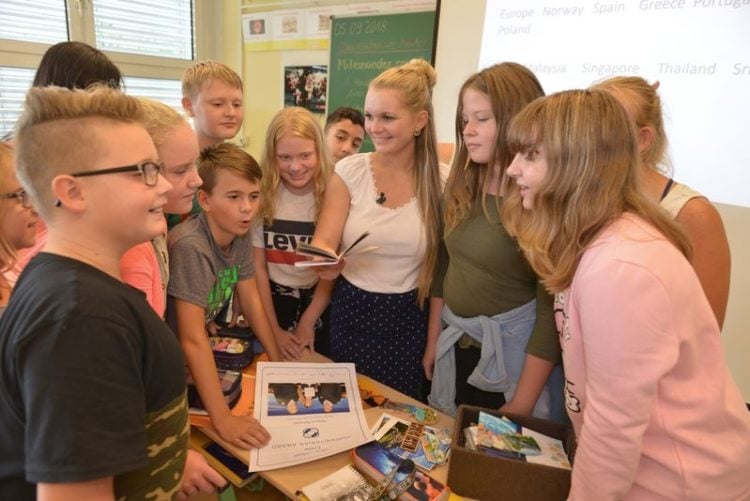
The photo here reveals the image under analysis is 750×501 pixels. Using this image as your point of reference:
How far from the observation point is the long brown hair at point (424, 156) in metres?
1.57

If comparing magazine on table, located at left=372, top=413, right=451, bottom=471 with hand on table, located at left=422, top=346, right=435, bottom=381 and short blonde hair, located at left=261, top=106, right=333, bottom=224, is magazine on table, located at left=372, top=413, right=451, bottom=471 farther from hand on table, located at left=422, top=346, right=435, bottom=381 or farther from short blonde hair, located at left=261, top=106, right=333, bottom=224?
short blonde hair, located at left=261, top=106, right=333, bottom=224

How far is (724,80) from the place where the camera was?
197cm

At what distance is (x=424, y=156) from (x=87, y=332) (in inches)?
48.8

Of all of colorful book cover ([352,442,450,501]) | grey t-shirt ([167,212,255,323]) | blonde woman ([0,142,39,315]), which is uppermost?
blonde woman ([0,142,39,315])

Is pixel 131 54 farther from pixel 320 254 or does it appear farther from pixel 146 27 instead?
pixel 320 254

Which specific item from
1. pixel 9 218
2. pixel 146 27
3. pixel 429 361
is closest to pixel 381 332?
pixel 429 361

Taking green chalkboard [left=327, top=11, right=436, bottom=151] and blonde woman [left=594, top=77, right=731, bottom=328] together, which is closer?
blonde woman [left=594, top=77, right=731, bottom=328]

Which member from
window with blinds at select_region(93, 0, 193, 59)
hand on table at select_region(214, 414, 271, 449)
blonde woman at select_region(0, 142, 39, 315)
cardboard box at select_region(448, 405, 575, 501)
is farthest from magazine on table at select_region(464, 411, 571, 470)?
window with blinds at select_region(93, 0, 193, 59)

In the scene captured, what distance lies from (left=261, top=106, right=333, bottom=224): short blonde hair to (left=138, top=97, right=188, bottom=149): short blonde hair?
571mm

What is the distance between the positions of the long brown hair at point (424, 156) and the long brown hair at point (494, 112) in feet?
0.45

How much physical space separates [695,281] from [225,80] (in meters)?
1.79

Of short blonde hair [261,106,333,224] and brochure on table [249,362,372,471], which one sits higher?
short blonde hair [261,106,333,224]

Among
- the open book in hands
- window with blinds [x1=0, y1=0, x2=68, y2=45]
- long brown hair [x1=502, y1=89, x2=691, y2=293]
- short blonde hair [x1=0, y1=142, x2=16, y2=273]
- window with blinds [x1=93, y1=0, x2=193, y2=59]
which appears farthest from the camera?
window with blinds [x1=93, y1=0, x2=193, y2=59]

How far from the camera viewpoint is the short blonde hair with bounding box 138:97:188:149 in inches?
44.3
